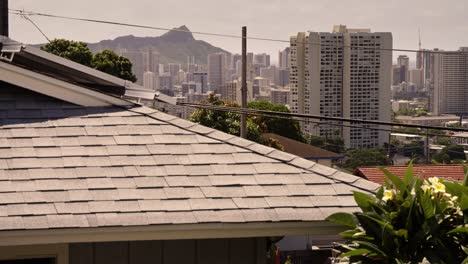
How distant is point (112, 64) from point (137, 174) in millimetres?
39559

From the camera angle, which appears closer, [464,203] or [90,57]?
[464,203]

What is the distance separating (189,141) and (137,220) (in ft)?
4.41

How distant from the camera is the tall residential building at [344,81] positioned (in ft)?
402

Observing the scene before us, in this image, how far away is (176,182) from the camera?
662 centimetres

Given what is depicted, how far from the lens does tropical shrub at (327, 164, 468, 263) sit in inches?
235

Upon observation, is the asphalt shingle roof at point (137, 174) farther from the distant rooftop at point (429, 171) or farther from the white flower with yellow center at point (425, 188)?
the distant rooftop at point (429, 171)

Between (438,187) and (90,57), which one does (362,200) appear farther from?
(90,57)

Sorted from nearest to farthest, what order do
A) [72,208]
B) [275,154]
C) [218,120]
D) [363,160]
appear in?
[72,208] → [275,154] → [218,120] → [363,160]

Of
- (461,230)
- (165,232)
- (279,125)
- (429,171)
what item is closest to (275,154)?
(165,232)

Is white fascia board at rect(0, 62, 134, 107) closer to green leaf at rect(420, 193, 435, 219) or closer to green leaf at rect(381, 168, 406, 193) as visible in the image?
green leaf at rect(381, 168, 406, 193)

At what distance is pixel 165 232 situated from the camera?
20.3 ft

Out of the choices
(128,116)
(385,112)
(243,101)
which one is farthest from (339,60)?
(128,116)

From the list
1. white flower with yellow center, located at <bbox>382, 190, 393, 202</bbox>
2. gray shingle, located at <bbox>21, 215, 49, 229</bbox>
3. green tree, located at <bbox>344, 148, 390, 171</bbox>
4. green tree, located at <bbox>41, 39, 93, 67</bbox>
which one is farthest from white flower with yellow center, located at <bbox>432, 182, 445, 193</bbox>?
green tree, located at <bbox>344, 148, 390, 171</bbox>

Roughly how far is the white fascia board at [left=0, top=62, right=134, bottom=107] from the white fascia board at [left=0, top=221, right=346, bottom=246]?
194 cm
